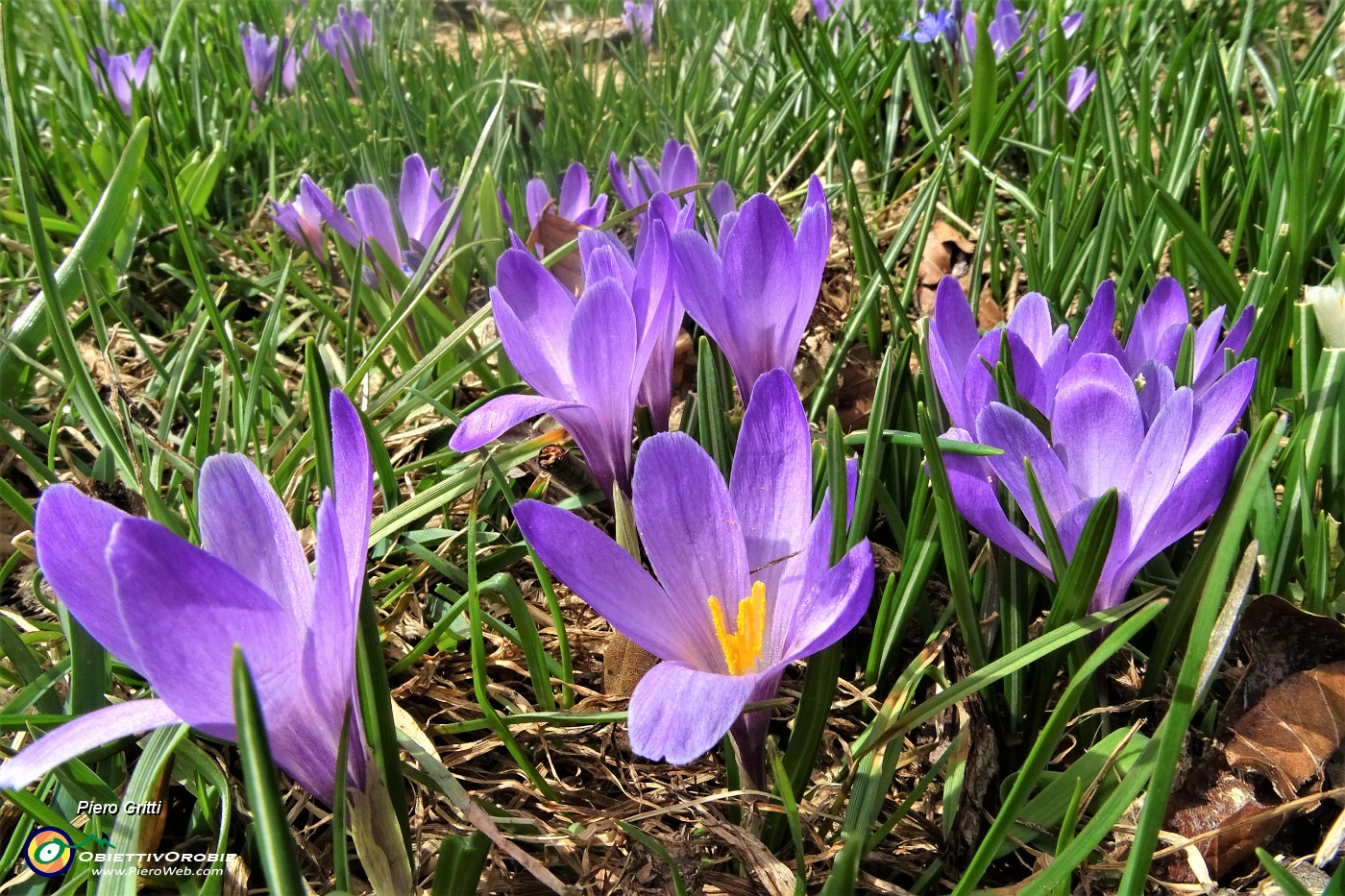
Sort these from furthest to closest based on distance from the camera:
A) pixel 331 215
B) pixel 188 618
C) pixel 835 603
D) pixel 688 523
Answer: pixel 331 215 < pixel 688 523 < pixel 835 603 < pixel 188 618

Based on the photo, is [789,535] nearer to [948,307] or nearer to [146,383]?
[948,307]

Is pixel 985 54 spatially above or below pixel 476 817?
above

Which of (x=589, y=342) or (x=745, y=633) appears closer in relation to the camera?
(x=745, y=633)

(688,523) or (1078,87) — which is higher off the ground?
(1078,87)

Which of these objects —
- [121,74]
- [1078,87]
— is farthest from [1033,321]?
[121,74]

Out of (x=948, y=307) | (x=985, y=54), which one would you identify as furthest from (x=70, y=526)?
(x=985, y=54)

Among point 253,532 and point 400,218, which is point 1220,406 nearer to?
point 253,532

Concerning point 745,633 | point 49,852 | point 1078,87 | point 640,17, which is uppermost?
point 640,17
